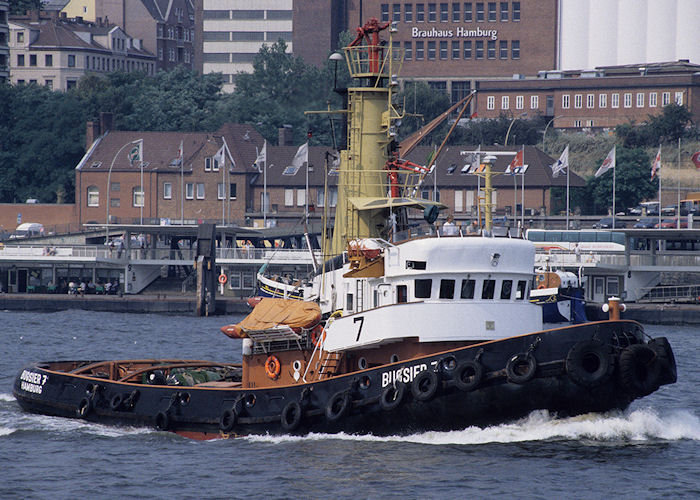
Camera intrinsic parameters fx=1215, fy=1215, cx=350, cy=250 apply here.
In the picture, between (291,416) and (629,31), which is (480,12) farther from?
(291,416)

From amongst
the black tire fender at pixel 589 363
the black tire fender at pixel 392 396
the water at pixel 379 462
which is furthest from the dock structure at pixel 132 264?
the black tire fender at pixel 589 363

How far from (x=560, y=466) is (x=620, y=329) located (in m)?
3.81

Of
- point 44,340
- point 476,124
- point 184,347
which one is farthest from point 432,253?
point 476,124

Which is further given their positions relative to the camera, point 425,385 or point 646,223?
point 646,223

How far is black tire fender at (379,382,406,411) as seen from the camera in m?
31.1

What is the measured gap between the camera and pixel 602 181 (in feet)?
376

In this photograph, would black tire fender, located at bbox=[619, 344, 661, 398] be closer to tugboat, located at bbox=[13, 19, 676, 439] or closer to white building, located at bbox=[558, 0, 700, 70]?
tugboat, located at bbox=[13, 19, 676, 439]

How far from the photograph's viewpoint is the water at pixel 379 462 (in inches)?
1133

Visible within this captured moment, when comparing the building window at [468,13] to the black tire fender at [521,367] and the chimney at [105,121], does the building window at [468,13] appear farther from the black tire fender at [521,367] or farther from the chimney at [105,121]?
the black tire fender at [521,367]

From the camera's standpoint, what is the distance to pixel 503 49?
153m

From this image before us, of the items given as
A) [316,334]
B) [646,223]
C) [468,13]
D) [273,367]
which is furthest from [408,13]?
[316,334]

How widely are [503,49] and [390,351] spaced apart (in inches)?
4924

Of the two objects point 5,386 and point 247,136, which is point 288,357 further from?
point 247,136

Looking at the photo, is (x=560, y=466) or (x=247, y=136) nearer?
(x=560, y=466)
